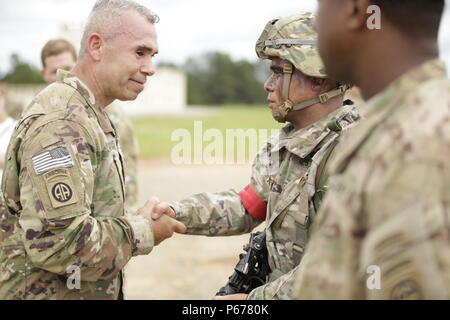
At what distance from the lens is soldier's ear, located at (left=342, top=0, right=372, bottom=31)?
1.65 m

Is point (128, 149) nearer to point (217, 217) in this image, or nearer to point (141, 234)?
point (217, 217)

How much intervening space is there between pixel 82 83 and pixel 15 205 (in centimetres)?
76

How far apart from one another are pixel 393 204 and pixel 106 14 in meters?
2.42

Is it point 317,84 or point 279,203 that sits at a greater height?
point 317,84

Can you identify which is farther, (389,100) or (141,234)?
(141,234)

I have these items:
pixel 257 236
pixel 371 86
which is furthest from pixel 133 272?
pixel 371 86

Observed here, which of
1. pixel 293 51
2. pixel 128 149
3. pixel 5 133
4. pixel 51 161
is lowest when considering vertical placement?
pixel 128 149

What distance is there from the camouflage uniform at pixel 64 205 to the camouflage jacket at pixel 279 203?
68cm

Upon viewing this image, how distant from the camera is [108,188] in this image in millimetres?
3176

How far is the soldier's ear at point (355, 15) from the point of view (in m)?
1.65
